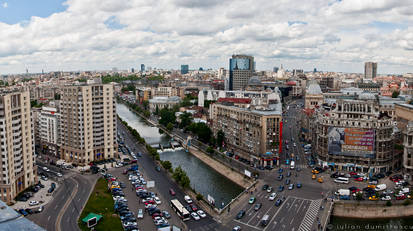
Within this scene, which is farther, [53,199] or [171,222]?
[53,199]

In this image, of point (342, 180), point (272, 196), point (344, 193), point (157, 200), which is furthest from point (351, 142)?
point (157, 200)

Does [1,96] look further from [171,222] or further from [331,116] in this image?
[331,116]

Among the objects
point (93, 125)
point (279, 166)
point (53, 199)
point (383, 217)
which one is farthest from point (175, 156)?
point (383, 217)

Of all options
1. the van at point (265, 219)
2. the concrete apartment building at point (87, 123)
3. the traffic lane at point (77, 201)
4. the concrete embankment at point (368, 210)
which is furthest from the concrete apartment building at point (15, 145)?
the concrete embankment at point (368, 210)

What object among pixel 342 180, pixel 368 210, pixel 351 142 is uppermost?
pixel 351 142

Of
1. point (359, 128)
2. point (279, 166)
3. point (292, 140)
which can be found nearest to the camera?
point (359, 128)

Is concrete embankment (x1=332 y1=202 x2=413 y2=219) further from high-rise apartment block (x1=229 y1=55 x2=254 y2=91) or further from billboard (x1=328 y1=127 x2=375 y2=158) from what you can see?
high-rise apartment block (x1=229 y1=55 x2=254 y2=91)

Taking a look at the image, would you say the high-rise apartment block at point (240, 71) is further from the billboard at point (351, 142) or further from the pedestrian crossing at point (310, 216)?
the pedestrian crossing at point (310, 216)

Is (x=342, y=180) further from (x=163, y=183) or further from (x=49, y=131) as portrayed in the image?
(x=49, y=131)
